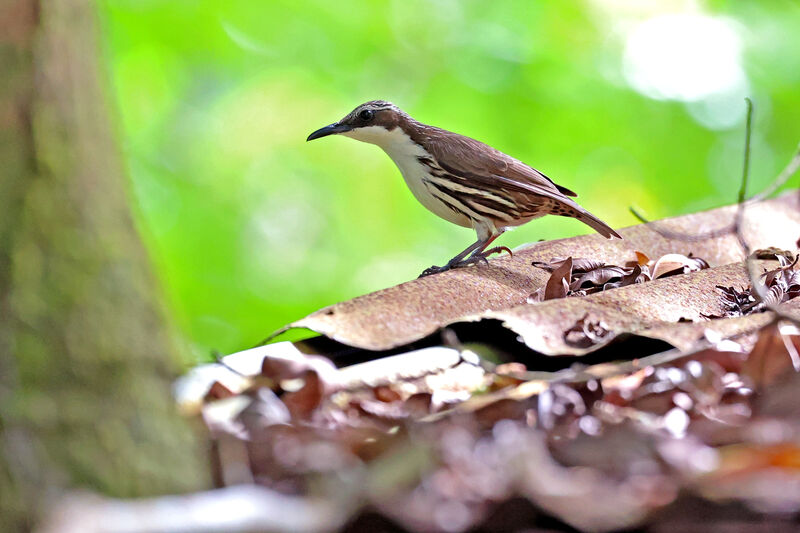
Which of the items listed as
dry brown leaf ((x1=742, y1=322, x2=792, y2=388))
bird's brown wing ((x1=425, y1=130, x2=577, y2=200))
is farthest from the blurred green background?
dry brown leaf ((x1=742, y1=322, x2=792, y2=388))

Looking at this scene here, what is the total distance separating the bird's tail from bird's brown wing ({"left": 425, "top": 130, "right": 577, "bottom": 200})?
4.6 inches

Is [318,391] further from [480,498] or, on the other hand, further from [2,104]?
[2,104]

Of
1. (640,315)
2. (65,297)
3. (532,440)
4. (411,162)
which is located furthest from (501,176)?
(65,297)

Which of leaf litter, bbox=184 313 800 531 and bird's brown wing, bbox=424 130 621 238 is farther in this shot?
bird's brown wing, bbox=424 130 621 238

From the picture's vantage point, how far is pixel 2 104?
1346 mm

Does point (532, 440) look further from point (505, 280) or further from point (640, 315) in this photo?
point (505, 280)

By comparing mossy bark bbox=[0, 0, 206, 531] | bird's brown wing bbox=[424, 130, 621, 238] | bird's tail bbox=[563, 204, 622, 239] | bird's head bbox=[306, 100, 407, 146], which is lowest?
mossy bark bbox=[0, 0, 206, 531]

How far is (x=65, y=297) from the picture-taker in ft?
4.41

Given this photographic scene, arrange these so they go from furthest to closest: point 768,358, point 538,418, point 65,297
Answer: point 768,358
point 538,418
point 65,297

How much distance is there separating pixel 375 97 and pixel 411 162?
4.22 m

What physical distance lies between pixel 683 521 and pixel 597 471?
21cm

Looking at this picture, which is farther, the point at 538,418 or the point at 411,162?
the point at 411,162

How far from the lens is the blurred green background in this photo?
8.12 m

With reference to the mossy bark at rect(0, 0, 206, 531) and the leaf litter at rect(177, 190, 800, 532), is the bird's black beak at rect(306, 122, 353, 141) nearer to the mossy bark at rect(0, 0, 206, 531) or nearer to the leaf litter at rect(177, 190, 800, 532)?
the leaf litter at rect(177, 190, 800, 532)
